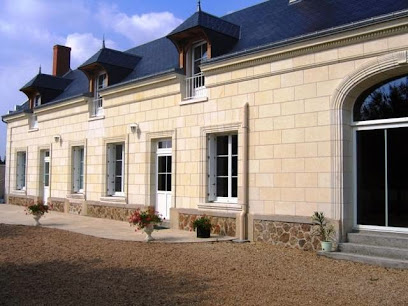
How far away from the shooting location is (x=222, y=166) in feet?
36.6

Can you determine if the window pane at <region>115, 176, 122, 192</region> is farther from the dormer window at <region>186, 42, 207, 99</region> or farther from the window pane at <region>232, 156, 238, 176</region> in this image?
the window pane at <region>232, 156, 238, 176</region>

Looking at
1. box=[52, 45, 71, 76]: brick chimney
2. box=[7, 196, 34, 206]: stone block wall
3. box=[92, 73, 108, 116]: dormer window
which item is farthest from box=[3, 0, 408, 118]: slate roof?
box=[7, 196, 34, 206]: stone block wall

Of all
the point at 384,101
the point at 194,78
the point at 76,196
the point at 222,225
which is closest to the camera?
the point at 384,101

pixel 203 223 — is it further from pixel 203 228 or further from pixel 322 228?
pixel 322 228

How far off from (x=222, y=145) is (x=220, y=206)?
5.12ft

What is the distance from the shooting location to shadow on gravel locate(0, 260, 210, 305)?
5449mm

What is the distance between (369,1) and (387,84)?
1.98 meters

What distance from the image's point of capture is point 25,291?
5785 mm

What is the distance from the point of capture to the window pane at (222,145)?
36.5ft

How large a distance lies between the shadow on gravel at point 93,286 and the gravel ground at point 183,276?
12 millimetres

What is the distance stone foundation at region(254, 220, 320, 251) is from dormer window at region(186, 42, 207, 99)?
13.5 feet

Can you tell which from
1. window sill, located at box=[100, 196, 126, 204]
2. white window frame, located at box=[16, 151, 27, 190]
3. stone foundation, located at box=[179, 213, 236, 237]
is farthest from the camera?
white window frame, located at box=[16, 151, 27, 190]

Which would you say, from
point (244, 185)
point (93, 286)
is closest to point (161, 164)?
point (244, 185)

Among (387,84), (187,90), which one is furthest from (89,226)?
(387,84)
